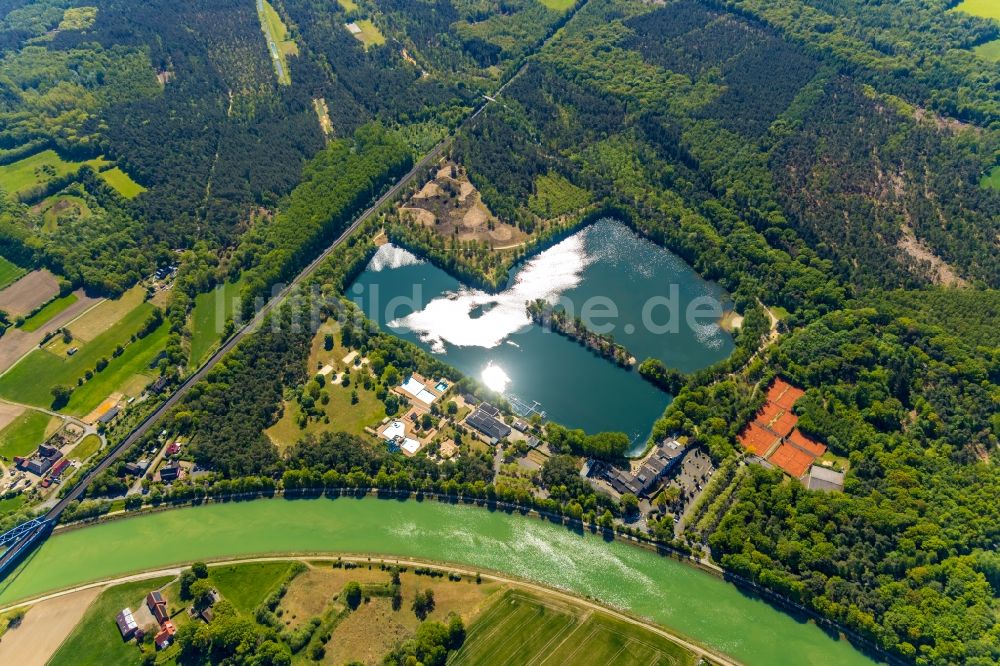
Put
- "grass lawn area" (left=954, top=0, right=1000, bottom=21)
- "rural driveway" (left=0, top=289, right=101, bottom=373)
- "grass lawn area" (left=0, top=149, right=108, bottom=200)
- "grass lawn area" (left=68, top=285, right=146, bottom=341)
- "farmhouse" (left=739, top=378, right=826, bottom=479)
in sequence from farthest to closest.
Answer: "grass lawn area" (left=954, top=0, right=1000, bottom=21), "grass lawn area" (left=0, top=149, right=108, bottom=200), "grass lawn area" (left=68, top=285, right=146, bottom=341), "rural driveway" (left=0, top=289, right=101, bottom=373), "farmhouse" (left=739, top=378, right=826, bottom=479)

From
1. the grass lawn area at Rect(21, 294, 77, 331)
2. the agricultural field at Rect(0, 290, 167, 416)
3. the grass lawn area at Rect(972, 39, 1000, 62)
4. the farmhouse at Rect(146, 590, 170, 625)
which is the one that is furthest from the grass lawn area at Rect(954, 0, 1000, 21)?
the grass lawn area at Rect(21, 294, 77, 331)

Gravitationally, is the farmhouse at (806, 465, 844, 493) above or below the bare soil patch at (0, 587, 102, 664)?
above

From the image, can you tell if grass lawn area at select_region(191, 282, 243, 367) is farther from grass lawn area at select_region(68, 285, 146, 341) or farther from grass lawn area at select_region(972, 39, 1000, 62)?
grass lawn area at select_region(972, 39, 1000, 62)

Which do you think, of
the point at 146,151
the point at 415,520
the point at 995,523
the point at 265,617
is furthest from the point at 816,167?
Result: the point at 146,151

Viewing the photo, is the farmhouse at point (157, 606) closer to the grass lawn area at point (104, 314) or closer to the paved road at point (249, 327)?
the paved road at point (249, 327)

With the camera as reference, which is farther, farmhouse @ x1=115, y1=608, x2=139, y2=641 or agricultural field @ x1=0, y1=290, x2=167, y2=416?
agricultural field @ x1=0, y1=290, x2=167, y2=416

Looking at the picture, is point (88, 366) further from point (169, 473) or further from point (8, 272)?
point (8, 272)

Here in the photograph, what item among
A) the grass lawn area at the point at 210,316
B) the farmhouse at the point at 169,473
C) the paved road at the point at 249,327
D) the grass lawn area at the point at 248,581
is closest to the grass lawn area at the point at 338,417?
the farmhouse at the point at 169,473
